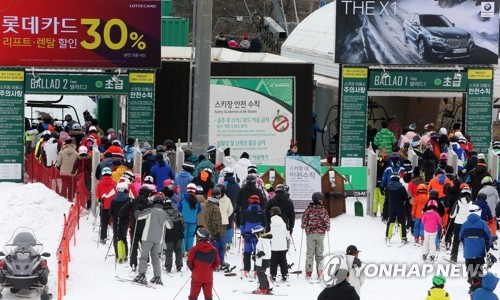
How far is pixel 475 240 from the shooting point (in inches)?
947

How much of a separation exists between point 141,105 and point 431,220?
34.5 ft

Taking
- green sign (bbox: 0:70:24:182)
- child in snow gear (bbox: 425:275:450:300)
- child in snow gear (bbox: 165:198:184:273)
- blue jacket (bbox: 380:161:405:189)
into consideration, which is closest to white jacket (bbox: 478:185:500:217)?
blue jacket (bbox: 380:161:405:189)

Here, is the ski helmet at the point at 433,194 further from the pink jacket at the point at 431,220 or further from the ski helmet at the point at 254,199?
the ski helmet at the point at 254,199

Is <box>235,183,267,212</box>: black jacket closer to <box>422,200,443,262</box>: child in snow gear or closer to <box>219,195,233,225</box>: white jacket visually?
<box>219,195,233,225</box>: white jacket

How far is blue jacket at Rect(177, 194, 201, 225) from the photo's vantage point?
81.9ft

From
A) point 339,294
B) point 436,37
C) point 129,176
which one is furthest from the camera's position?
point 436,37

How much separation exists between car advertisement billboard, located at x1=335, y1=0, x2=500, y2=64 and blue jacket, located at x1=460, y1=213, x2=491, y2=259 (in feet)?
35.6

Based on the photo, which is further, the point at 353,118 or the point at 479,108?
the point at 479,108

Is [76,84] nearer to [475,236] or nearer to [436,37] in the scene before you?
[436,37]

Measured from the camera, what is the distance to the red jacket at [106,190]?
85.8 feet

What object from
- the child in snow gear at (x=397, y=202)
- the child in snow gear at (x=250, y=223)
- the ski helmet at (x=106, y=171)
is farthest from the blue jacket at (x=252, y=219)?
the child in snow gear at (x=397, y=202)

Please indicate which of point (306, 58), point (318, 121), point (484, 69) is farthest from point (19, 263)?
point (306, 58)

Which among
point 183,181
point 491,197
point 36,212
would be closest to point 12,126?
point 36,212

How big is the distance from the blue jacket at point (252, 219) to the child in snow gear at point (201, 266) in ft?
8.62
